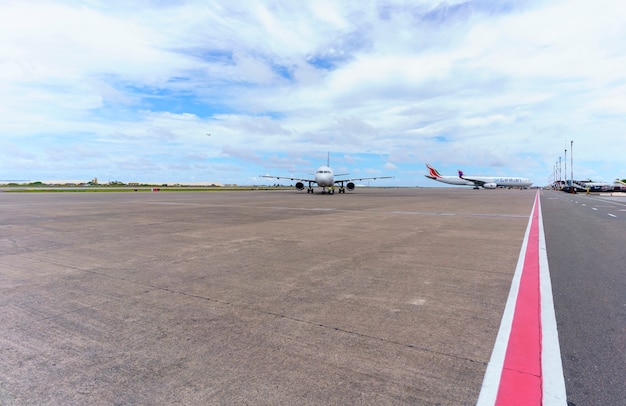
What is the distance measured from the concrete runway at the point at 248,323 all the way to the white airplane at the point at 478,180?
322 feet

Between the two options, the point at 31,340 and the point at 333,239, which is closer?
the point at 31,340

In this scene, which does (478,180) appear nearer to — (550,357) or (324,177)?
(324,177)

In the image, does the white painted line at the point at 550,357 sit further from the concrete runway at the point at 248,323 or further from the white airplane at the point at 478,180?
the white airplane at the point at 478,180

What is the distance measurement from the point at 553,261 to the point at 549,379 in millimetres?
5050

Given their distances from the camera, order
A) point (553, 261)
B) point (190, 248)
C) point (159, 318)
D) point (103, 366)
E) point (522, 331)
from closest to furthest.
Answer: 1. point (103, 366)
2. point (522, 331)
3. point (159, 318)
4. point (553, 261)
5. point (190, 248)

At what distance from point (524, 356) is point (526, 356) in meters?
0.02

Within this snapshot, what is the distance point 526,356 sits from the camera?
3055 millimetres

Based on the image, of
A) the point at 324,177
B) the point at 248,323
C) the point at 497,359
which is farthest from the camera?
the point at 324,177

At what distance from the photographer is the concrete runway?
8.42 feet

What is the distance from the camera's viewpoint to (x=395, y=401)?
2.38 m

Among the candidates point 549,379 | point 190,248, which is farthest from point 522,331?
point 190,248

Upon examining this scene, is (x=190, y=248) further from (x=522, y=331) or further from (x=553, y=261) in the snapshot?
(x=553, y=261)

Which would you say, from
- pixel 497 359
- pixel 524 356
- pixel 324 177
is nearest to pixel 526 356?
pixel 524 356

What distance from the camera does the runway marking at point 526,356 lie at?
2492 mm
